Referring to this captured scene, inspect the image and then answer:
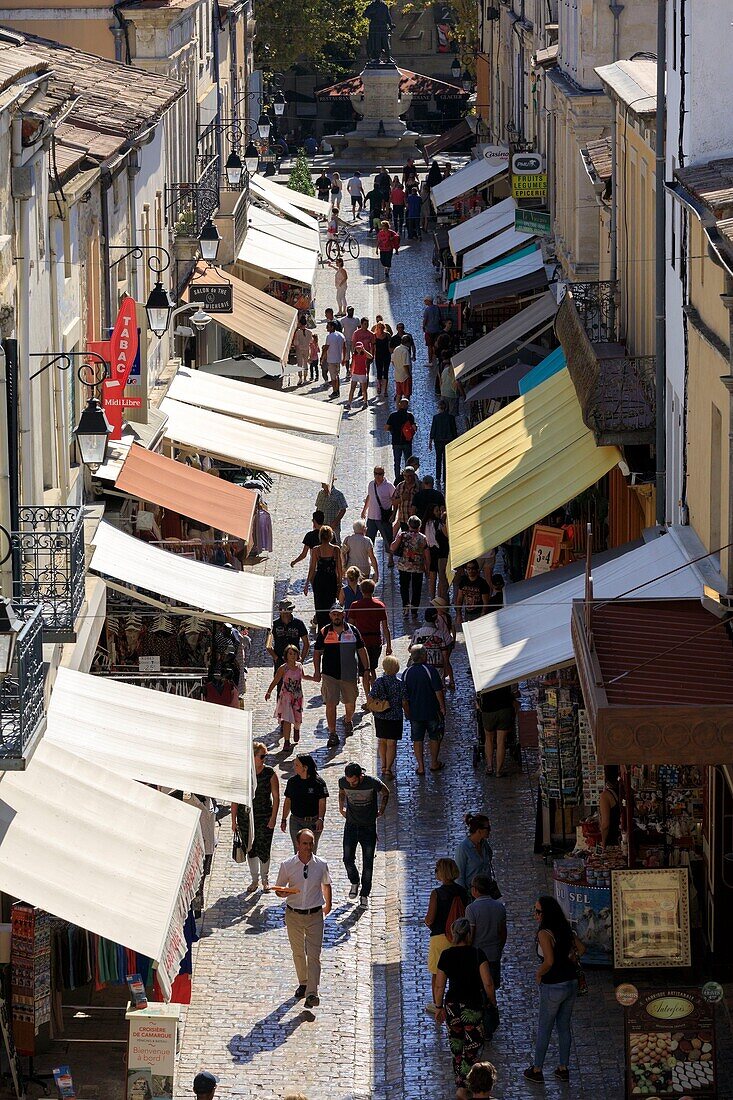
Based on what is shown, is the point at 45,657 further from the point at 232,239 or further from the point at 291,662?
the point at 232,239

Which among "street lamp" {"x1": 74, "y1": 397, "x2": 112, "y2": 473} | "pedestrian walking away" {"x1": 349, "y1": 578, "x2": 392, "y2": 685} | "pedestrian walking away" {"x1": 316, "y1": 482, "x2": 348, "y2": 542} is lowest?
"pedestrian walking away" {"x1": 349, "y1": 578, "x2": 392, "y2": 685}

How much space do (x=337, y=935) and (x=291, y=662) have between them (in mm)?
4015

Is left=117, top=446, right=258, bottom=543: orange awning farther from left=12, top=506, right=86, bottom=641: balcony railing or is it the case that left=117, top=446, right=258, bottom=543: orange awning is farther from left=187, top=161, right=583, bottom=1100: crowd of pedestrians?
left=12, top=506, right=86, bottom=641: balcony railing

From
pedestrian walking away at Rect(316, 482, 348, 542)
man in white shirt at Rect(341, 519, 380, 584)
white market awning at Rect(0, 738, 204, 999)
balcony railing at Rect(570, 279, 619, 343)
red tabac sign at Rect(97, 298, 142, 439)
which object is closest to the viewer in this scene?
white market awning at Rect(0, 738, 204, 999)

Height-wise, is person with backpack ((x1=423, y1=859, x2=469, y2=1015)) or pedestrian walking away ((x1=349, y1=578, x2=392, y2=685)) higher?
pedestrian walking away ((x1=349, y1=578, x2=392, y2=685))

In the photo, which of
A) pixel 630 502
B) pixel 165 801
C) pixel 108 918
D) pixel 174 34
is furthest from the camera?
pixel 174 34

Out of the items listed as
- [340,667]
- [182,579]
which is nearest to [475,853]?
[340,667]

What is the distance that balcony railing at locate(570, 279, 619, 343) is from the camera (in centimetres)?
2353

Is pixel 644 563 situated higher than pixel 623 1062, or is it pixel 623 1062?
pixel 644 563

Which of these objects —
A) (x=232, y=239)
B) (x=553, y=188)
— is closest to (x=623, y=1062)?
(x=553, y=188)

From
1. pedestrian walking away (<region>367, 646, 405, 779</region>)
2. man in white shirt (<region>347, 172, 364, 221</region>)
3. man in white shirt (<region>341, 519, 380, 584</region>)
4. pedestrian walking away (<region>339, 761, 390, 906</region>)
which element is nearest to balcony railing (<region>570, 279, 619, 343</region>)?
man in white shirt (<region>341, 519, 380, 584</region>)

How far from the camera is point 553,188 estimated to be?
34188 millimetres

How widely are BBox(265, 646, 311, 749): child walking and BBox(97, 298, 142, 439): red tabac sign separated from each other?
10.9 feet

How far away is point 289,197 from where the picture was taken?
48906mm
